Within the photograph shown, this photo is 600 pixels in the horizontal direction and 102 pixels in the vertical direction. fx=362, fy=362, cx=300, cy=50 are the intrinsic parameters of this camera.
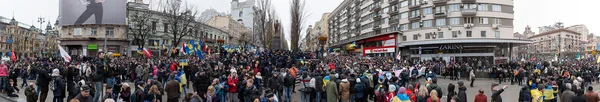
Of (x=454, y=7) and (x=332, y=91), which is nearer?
(x=332, y=91)

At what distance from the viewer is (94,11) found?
44719mm

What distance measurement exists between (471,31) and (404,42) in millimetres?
8251

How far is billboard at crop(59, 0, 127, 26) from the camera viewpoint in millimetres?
44500

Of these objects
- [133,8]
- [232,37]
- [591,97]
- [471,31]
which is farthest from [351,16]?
[591,97]

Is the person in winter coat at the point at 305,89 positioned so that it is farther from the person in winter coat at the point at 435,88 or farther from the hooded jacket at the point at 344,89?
the person in winter coat at the point at 435,88

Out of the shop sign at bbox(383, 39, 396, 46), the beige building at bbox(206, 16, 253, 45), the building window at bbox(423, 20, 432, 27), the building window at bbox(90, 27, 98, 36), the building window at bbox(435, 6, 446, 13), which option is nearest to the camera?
the building window at bbox(435, 6, 446, 13)

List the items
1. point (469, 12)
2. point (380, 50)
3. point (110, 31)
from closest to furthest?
1. point (469, 12)
2. point (110, 31)
3. point (380, 50)

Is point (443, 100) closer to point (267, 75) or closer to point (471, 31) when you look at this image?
point (267, 75)

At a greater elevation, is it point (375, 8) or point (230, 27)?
point (375, 8)

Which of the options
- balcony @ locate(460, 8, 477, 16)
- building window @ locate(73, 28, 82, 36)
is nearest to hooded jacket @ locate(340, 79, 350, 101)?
balcony @ locate(460, 8, 477, 16)

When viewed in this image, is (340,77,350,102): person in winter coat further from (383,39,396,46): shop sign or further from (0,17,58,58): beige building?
(0,17,58,58): beige building

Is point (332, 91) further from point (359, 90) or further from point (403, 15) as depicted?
point (403, 15)

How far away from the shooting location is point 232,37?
3162 inches

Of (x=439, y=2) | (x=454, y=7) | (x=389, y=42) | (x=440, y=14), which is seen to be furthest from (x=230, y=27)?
(x=454, y=7)
